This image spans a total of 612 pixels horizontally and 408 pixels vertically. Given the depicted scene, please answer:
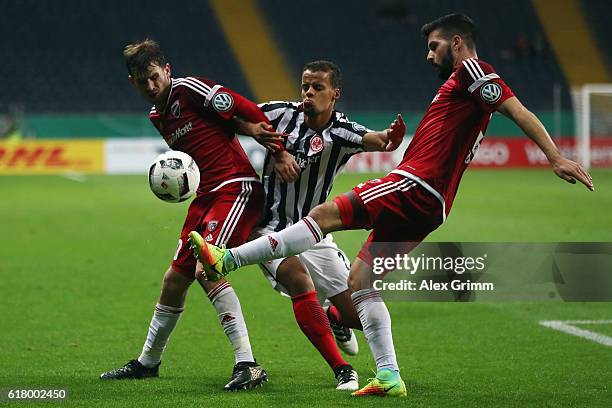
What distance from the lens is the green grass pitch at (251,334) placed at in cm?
529

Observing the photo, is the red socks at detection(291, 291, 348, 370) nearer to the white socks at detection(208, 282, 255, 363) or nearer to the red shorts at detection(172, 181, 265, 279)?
the white socks at detection(208, 282, 255, 363)

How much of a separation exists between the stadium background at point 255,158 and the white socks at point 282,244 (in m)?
0.73

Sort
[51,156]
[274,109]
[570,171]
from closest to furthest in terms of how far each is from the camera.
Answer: [570,171] < [274,109] < [51,156]

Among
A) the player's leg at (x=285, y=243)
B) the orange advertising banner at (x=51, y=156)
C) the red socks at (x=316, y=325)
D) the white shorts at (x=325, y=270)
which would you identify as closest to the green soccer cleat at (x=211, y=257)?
the player's leg at (x=285, y=243)

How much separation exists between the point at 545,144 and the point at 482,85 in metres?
0.43

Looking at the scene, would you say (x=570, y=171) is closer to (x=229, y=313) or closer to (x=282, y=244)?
(x=282, y=244)

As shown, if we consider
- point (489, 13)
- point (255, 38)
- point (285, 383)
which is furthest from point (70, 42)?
point (285, 383)

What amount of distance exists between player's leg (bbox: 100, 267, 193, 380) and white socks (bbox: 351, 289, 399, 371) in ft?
3.46

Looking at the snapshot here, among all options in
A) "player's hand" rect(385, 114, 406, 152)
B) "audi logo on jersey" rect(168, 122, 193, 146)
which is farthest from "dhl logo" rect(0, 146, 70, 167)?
"player's hand" rect(385, 114, 406, 152)

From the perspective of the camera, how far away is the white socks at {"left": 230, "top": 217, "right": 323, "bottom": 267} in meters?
5.01

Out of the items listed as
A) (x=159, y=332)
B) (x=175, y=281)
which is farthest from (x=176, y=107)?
(x=159, y=332)

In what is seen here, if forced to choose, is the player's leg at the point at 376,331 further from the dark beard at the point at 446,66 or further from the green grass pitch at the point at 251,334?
the dark beard at the point at 446,66

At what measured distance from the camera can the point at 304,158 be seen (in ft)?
19.0

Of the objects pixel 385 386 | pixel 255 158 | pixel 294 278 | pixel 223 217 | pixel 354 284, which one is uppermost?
pixel 255 158
